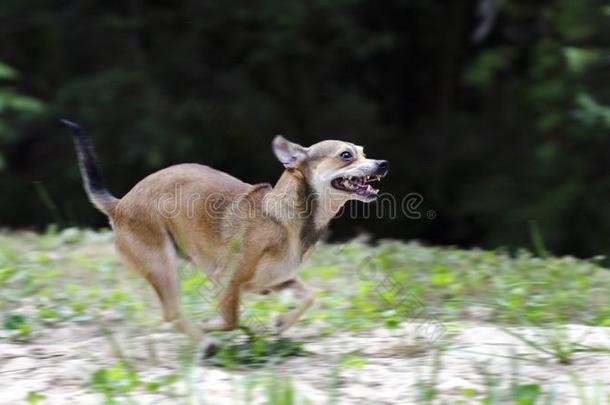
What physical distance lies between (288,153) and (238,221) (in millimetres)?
527

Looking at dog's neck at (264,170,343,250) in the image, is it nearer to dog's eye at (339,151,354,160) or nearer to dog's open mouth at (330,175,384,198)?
dog's open mouth at (330,175,384,198)

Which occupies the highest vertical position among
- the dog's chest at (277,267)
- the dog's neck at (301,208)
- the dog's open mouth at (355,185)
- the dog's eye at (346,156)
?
the dog's eye at (346,156)

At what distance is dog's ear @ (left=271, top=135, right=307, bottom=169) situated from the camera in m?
5.70

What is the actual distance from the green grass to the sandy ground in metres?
0.06

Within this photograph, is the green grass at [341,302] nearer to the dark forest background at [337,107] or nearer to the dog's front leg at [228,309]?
the dog's front leg at [228,309]

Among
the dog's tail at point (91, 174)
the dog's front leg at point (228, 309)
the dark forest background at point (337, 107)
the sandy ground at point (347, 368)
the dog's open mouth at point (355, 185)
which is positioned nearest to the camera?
the sandy ground at point (347, 368)

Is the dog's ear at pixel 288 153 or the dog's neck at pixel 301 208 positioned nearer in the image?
the dog's neck at pixel 301 208

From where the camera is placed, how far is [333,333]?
5910mm

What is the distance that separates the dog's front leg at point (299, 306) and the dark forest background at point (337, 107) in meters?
6.73

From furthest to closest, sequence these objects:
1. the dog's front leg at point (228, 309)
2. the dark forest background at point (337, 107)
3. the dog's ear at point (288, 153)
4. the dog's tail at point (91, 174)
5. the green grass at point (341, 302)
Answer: the dark forest background at point (337, 107)
the dog's tail at point (91, 174)
the dog's ear at point (288, 153)
the dog's front leg at point (228, 309)
the green grass at point (341, 302)

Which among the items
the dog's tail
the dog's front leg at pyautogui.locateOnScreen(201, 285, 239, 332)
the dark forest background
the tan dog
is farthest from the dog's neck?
the dark forest background

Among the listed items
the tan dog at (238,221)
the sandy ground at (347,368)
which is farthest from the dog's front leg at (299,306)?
the sandy ground at (347,368)

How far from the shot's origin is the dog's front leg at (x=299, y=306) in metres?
5.66

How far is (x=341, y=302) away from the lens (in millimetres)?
6793
